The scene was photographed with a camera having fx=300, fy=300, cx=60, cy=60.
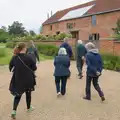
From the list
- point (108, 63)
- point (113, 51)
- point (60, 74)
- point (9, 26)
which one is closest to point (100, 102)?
point (60, 74)

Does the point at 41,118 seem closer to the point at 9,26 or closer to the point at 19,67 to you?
the point at 19,67

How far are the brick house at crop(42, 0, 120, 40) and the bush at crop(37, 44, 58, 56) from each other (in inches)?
527

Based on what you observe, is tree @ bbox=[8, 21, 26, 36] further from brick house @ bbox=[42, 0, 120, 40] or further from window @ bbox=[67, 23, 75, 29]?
window @ bbox=[67, 23, 75, 29]

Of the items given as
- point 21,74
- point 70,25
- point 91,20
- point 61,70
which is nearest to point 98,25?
point 91,20

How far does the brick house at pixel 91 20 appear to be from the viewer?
40.6m

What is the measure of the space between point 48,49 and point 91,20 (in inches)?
773

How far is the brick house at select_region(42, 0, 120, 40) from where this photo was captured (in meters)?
40.6

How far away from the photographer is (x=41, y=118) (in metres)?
6.94

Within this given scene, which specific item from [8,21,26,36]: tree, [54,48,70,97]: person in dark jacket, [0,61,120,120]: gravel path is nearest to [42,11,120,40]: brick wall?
[0,61,120,120]: gravel path

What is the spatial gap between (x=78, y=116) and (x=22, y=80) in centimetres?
158

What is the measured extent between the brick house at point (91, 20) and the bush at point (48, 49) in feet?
44.0

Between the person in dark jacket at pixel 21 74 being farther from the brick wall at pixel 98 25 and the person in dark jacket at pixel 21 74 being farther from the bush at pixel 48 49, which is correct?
the brick wall at pixel 98 25

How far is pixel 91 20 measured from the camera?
44406 mm

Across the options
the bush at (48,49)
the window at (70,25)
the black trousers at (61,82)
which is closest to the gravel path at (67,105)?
the black trousers at (61,82)
